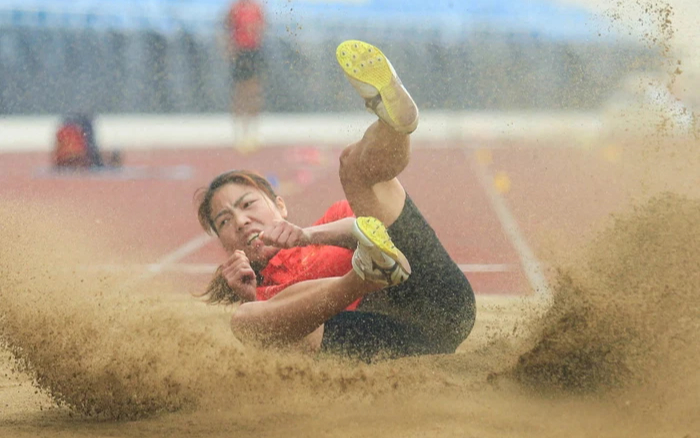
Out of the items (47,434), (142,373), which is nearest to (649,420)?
(142,373)

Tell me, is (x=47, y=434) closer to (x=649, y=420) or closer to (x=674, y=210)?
(x=649, y=420)

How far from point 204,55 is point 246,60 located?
4221 mm

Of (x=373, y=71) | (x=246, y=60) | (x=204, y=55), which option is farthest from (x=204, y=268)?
(x=204, y=55)

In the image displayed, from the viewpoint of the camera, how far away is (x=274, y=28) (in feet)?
39.5

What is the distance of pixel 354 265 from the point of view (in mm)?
2516

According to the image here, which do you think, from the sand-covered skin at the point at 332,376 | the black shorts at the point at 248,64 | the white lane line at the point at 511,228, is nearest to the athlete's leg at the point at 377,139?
the sand-covered skin at the point at 332,376

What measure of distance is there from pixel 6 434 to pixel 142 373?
399 millimetres

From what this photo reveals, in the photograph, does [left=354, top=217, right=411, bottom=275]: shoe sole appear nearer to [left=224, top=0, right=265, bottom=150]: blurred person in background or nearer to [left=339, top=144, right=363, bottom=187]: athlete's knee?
[left=339, top=144, right=363, bottom=187]: athlete's knee

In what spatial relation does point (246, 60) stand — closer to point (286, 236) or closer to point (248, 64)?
point (248, 64)

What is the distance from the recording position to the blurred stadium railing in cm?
1042

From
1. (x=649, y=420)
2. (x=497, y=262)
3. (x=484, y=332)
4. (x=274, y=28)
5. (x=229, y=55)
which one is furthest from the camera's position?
(x=229, y=55)

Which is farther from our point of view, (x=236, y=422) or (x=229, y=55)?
(x=229, y=55)

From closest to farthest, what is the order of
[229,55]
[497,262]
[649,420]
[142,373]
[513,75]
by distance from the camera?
[649,420], [142,373], [497,262], [513,75], [229,55]

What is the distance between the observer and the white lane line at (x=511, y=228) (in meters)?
3.58
